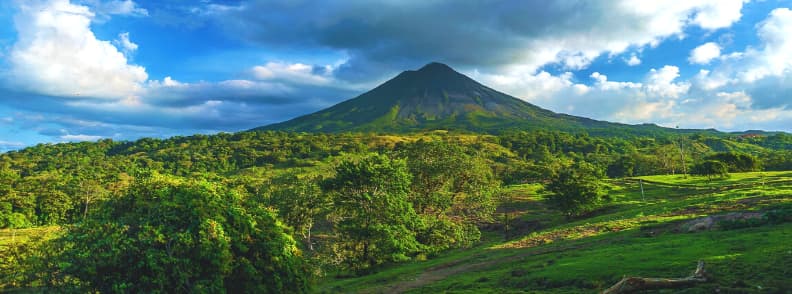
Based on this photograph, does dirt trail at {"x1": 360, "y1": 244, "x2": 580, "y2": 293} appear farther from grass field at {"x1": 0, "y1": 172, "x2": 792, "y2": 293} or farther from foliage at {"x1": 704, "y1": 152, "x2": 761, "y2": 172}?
foliage at {"x1": 704, "y1": 152, "x2": 761, "y2": 172}

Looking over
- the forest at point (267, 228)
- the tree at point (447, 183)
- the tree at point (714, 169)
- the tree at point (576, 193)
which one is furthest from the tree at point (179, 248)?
the tree at point (714, 169)

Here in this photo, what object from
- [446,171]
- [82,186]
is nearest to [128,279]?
[446,171]

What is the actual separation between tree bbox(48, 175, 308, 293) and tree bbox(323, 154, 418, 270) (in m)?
15.6

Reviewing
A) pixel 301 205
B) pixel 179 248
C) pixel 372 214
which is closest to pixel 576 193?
pixel 372 214

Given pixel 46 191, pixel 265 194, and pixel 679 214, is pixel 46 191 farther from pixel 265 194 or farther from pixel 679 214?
pixel 679 214

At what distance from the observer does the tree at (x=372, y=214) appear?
39000 mm

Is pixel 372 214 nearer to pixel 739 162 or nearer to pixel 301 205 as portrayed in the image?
pixel 301 205

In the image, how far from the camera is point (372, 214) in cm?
4034

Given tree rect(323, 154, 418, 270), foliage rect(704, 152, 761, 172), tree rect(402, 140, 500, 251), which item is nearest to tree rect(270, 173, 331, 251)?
tree rect(402, 140, 500, 251)

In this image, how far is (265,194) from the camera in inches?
2763

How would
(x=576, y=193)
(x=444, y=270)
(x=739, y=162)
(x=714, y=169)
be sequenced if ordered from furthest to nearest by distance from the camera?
(x=739, y=162) → (x=714, y=169) → (x=576, y=193) → (x=444, y=270)

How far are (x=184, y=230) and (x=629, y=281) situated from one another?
19898 mm

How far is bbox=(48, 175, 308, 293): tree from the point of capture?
62.6 ft

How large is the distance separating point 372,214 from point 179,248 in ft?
72.7
